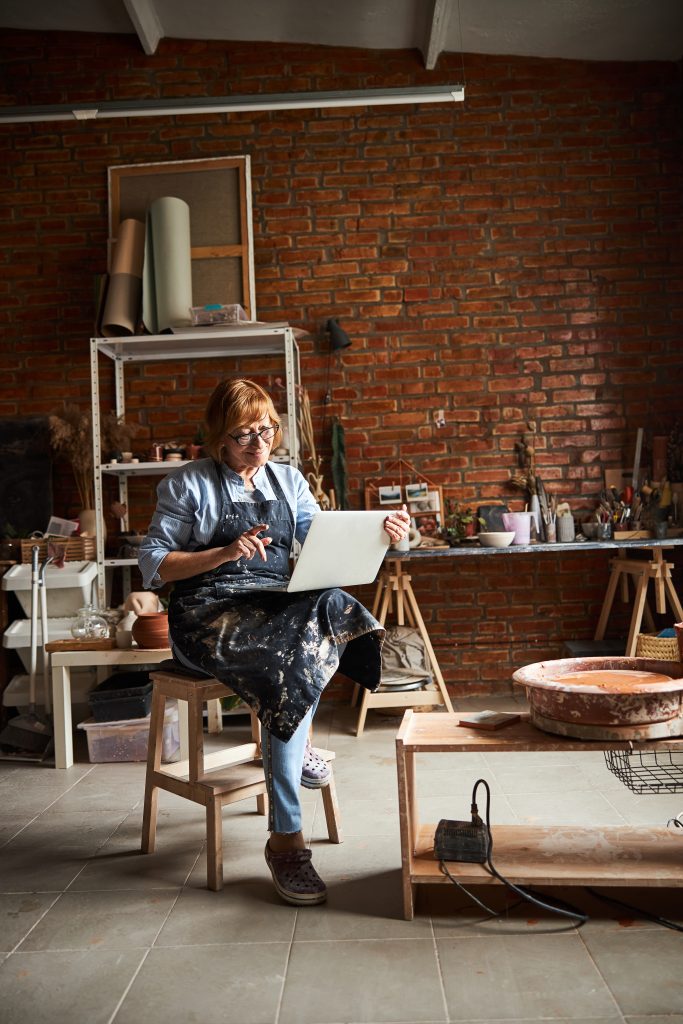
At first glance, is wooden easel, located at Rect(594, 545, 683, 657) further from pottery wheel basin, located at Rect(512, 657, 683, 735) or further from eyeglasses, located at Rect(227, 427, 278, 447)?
eyeglasses, located at Rect(227, 427, 278, 447)

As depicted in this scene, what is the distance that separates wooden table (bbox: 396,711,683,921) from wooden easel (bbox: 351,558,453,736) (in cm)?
185

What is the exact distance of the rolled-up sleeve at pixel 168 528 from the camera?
2.60m

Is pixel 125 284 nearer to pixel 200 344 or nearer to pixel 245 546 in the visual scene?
pixel 200 344

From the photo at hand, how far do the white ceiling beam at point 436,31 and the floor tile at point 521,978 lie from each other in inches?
162

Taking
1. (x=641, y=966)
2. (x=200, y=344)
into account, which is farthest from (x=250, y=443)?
(x=200, y=344)

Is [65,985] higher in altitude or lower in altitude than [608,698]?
lower

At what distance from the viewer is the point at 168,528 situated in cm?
266

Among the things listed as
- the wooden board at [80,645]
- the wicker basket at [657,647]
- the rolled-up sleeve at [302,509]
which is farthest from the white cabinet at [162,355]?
the wicker basket at [657,647]

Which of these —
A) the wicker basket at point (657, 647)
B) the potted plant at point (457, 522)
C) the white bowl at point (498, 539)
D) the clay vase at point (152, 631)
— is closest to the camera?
the clay vase at point (152, 631)

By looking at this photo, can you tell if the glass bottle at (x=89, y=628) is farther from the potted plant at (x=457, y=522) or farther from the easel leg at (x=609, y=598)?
the easel leg at (x=609, y=598)

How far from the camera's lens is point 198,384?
4934 millimetres

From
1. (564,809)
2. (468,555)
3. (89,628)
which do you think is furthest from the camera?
(468,555)

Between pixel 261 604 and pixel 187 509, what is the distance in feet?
1.26

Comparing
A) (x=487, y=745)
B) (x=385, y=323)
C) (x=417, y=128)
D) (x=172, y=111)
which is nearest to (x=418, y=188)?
(x=417, y=128)
